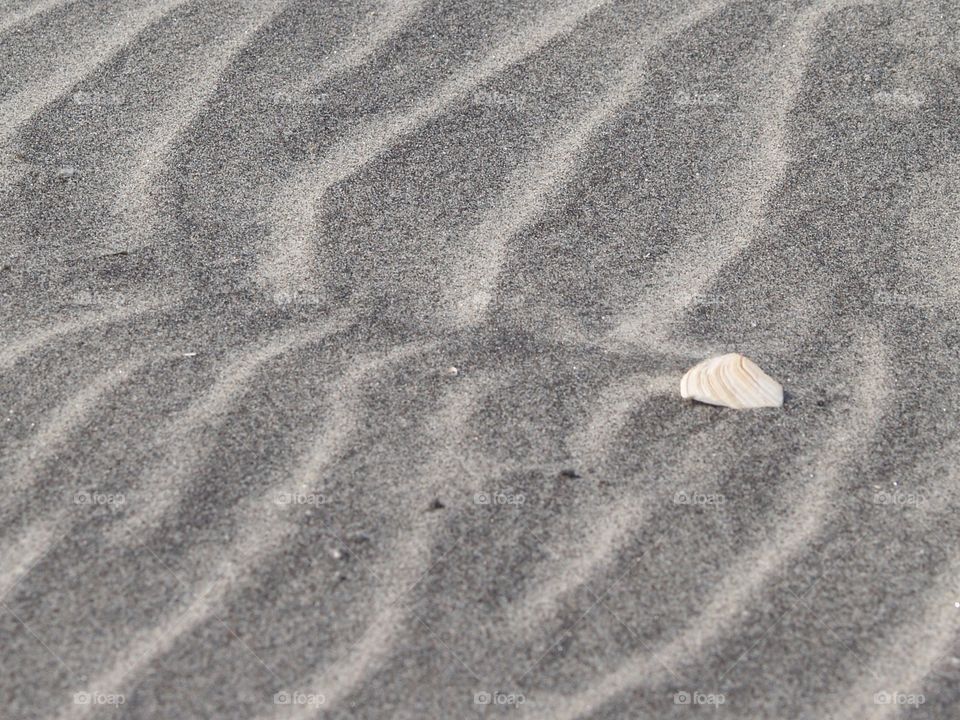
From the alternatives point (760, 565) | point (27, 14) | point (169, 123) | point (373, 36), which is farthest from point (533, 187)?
point (27, 14)

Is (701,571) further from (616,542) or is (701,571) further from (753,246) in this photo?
(753,246)

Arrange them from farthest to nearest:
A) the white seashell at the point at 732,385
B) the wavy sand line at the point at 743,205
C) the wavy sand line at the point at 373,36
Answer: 1. the wavy sand line at the point at 373,36
2. the wavy sand line at the point at 743,205
3. the white seashell at the point at 732,385

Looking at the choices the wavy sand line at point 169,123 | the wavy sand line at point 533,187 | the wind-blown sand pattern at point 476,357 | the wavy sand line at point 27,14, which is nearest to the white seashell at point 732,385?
the wind-blown sand pattern at point 476,357

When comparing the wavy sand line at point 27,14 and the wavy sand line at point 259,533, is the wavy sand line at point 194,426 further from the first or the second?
the wavy sand line at point 27,14

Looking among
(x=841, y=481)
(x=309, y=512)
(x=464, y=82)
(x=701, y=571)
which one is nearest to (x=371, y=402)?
(x=309, y=512)

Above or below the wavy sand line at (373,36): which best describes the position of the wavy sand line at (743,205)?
below

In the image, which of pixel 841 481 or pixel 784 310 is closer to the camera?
pixel 841 481
